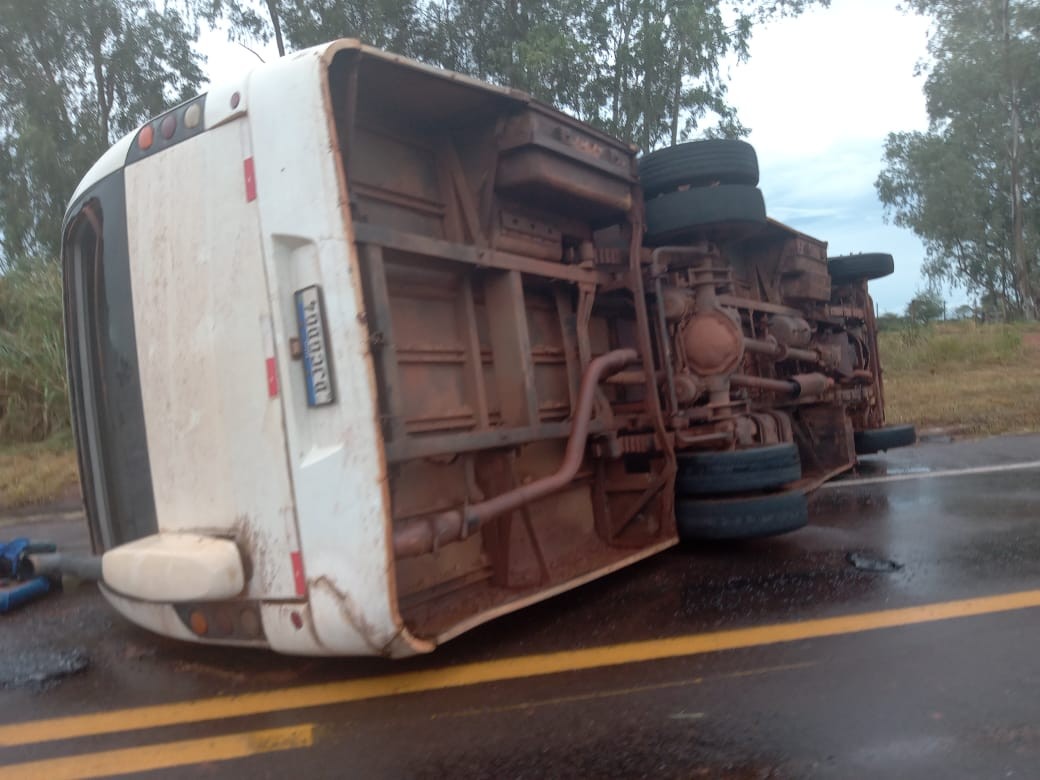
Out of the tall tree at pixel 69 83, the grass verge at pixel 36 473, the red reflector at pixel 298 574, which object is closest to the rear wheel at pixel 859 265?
the red reflector at pixel 298 574

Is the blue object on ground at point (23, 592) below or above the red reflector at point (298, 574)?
below

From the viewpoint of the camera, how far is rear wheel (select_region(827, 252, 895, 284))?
7508 millimetres

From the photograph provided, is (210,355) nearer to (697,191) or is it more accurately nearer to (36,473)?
(697,191)

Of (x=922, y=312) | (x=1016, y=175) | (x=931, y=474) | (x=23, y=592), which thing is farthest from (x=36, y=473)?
(x=1016, y=175)

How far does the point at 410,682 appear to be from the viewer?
2832 millimetres

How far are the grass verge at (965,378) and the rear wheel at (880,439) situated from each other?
2683 mm

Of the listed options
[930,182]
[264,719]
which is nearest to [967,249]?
[930,182]

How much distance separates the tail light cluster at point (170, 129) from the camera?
9.34 feet

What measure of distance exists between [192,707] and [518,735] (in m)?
1.15

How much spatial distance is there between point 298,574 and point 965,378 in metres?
12.8

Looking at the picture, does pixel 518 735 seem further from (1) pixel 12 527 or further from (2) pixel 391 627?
(1) pixel 12 527

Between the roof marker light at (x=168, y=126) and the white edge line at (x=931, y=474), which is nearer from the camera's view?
the roof marker light at (x=168, y=126)

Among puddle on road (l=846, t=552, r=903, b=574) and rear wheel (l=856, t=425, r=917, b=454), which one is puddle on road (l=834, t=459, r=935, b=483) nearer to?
rear wheel (l=856, t=425, r=917, b=454)

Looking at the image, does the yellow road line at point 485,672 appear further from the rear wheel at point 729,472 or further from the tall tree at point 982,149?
the tall tree at point 982,149
